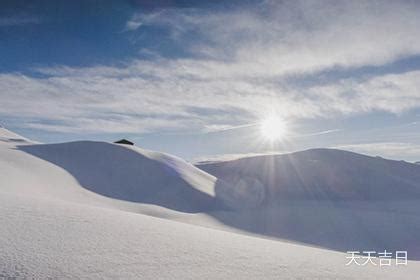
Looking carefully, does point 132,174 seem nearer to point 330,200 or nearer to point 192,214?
point 192,214

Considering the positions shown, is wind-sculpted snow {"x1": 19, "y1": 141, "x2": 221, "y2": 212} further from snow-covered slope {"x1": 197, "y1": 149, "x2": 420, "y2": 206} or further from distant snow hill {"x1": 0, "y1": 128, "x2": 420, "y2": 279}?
snow-covered slope {"x1": 197, "y1": 149, "x2": 420, "y2": 206}

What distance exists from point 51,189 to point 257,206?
1487cm

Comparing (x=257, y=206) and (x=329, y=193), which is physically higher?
(x=329, y=193)

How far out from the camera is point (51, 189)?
14.4 m

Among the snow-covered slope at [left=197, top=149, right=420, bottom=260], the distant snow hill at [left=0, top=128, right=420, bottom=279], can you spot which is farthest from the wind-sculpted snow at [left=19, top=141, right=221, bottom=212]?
the snow-covered slope at [left=197, top=149, right=420, bottom=260]

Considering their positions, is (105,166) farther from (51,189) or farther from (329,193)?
(329,193)

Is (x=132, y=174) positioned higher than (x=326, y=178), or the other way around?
(x=326, y=178)

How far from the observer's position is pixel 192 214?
715 inches

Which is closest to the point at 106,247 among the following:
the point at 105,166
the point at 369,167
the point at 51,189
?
the point at 51,189

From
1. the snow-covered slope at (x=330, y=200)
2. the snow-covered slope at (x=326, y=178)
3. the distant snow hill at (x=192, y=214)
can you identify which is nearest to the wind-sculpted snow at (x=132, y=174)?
the distant snow hill at (x=192, y=214)

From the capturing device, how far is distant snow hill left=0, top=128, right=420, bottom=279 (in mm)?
3795

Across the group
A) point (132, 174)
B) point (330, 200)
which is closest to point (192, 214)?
point (132, 174)

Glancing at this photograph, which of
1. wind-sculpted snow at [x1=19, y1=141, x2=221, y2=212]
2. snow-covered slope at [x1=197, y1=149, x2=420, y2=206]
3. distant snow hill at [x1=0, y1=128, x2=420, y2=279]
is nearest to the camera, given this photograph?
distant snow hill at [x1=0, y1=128, x2=420, y2=279]

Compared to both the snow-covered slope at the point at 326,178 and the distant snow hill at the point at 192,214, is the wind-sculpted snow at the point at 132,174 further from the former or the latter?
the snow-covered slope at the point at 326,178
